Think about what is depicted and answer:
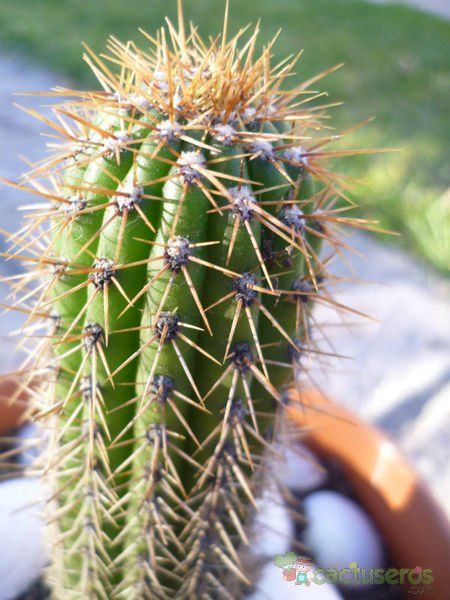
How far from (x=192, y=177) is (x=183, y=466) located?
36 cm

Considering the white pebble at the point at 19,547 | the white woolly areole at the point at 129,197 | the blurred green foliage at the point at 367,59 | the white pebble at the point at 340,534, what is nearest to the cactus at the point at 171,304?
the white woolly areole at the point at 129,197

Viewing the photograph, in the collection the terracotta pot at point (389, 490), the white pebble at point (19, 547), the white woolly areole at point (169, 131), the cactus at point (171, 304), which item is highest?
the white woolly areole at point (169, 131)

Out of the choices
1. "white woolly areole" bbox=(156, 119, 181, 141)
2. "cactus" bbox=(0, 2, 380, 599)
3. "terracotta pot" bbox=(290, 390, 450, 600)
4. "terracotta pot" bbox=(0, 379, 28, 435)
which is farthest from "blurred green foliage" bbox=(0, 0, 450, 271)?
"white woolly areole" bbox=(156, 119, 181, 141)

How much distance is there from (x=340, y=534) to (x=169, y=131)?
811mm

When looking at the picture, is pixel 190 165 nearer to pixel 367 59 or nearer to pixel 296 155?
pixel 296 155

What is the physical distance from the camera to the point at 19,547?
1064 millimetres

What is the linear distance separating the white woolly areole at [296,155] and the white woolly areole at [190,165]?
127mm

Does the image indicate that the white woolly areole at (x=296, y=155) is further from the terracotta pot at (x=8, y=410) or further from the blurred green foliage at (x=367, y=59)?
the blurred green foliage at (x=367, y=59)

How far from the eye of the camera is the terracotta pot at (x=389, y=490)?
1107 millimetres

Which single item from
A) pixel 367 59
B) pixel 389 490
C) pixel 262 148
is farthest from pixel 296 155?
pixel 367 59

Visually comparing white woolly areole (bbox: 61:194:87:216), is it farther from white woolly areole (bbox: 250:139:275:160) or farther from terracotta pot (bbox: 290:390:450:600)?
terracotta pot (bbox: 290:390:450:600)

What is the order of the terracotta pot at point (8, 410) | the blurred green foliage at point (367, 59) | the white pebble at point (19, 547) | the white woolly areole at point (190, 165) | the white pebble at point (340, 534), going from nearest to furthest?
the white woolly areole at point (190, 165)
the white pebble at point (19, 547)
the white pebble at point (340, 534)
the terracotta pot at point (8, 410)
the blurred green foliage at point (367, 59)

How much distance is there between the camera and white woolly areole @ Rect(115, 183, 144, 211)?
68 cm

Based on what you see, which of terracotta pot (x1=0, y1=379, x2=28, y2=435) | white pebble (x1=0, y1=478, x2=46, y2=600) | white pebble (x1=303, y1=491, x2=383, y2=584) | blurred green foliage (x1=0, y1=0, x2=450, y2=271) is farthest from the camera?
blurred green foliage (x1=0, y1=0, x2=450, y2=271)
